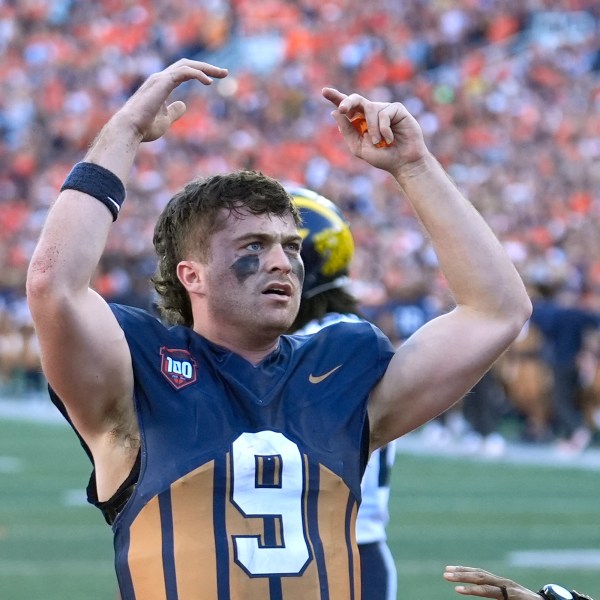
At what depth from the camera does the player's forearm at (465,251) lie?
127 inches

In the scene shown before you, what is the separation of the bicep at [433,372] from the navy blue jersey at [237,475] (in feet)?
0.18

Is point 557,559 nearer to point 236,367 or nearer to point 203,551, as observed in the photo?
point 236,367

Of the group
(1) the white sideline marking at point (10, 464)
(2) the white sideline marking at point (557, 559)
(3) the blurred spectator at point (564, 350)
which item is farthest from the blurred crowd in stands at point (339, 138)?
(2) the white sideline marking at point (557, 559)

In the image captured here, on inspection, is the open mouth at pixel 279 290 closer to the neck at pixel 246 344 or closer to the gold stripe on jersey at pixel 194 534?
the neck at pixel 246 344

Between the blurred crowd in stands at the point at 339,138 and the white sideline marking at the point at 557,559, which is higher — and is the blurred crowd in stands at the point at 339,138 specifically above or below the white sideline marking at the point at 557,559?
above

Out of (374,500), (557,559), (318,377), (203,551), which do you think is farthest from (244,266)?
(557,559)

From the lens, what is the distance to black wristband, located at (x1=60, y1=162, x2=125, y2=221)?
2994mm

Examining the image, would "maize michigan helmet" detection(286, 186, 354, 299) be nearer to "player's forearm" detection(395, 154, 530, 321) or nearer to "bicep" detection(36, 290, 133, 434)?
"player's forearm" detection(395, 154, 530, 321)

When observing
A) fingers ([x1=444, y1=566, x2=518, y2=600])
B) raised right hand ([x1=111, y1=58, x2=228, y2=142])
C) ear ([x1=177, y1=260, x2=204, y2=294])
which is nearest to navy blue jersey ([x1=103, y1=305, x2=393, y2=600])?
ear ([x1=177, y1=260, x2=204, y2=294])

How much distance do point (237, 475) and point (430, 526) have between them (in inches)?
255

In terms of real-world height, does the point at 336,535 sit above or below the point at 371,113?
below

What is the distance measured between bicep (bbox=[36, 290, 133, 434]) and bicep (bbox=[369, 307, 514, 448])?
0.58 m

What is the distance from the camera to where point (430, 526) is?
9281 millimetres

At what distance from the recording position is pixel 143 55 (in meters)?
25.6
